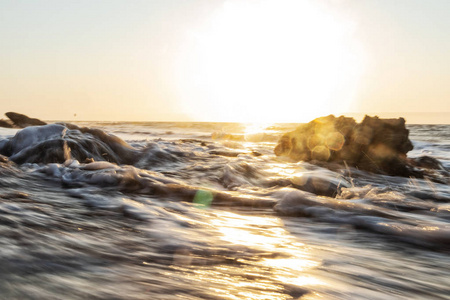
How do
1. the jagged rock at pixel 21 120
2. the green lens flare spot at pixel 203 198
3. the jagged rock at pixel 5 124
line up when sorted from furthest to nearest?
the jagged rock at pixel 21 120 < the jagged rock at pixel 5 124 < the green lens flare spot at pixel 203 198

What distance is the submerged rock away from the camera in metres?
4.95

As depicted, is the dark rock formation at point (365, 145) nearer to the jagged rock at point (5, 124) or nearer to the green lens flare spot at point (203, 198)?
the green lens flare spot at point (203, 198)

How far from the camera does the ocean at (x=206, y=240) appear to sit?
4.43ft

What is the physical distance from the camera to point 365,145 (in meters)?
6.55

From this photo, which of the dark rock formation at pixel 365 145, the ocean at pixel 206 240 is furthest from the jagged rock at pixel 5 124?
the dark rock formation at pixel 365 145

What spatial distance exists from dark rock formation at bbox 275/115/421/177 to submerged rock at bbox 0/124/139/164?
376cm

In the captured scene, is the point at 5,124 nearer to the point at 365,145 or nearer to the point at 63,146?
the point at 63,146

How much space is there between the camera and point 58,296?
117 centimetres

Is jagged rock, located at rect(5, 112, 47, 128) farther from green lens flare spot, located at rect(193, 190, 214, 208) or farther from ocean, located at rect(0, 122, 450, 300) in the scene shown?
green lens flare spot, located at rect(193, 190, 214, 208)

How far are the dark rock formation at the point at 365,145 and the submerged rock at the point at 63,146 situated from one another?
3.76m

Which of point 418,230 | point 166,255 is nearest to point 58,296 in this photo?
point 166,255

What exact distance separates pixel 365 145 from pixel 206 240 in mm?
5380

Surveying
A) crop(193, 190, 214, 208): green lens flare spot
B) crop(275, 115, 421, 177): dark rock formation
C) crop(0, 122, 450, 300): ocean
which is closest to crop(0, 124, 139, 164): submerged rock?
crop(0, 122, 450, 300): ocean

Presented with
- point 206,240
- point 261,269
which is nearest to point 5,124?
point 206,240
